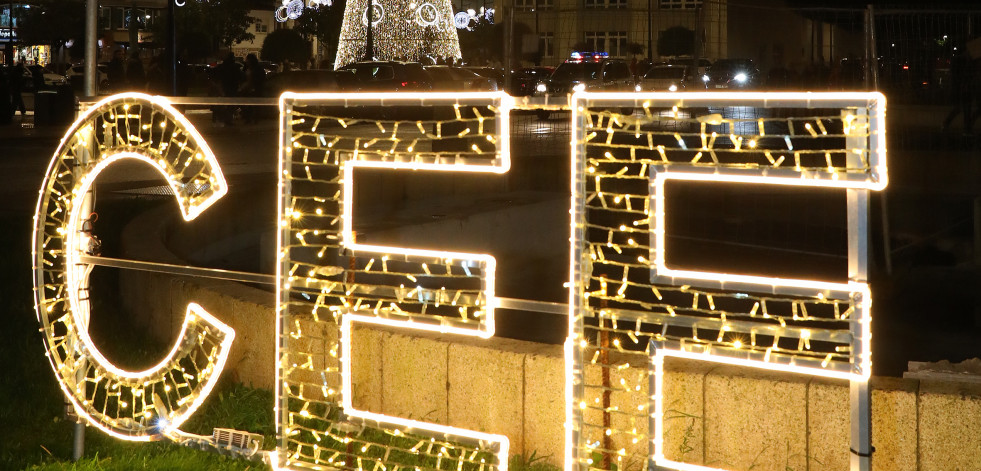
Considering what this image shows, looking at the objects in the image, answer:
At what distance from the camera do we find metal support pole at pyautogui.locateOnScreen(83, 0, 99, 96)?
4633 mm

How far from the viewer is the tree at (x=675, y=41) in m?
19.5

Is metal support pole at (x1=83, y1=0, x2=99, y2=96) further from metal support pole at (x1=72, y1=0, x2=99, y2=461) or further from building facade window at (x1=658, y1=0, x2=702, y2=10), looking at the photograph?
building facade window at (x1=658, y1=0, x2=702, y2=10)

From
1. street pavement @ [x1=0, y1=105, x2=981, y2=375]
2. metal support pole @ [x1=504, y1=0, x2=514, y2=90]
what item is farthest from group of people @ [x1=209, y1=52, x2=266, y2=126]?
metal support pole @ [x1=504, y1=0, x2=514, y2=90]

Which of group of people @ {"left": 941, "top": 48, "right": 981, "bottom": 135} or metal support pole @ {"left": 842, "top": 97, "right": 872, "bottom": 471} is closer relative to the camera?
metal support pole @ {"left": 842, "top": 97, "right": 872, "bottom": 471}

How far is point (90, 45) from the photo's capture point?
465cm

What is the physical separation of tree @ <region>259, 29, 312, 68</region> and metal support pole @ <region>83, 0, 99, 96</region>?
206ft

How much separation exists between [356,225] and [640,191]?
120 inches

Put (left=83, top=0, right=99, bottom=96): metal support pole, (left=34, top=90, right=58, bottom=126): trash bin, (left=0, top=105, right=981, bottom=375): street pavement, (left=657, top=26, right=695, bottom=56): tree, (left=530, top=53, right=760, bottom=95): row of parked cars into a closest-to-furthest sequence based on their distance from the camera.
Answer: (left=83, top=0, right=99, bottom=96): metal support pole < (left=0, top=105, right=981, bottom=375): street pavement < (left=657, top=26, right=695, bottom=56): tree < (left=530, top=53, right=760, bottom=95): row of parked cars < (left=34, top=90, right=58, bottom=126): trash bin

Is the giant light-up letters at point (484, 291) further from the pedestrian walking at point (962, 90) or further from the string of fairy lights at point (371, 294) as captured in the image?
the pedestrian walking at point (962, 90)

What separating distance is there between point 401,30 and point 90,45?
3682 centimetres

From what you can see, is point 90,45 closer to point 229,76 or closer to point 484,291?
point 484,291

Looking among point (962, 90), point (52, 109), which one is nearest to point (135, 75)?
point (52, 109)

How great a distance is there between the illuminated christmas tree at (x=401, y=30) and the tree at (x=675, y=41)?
18206 mm

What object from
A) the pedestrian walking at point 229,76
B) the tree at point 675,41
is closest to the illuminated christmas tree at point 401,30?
the pedestrian walking at point 229,76
